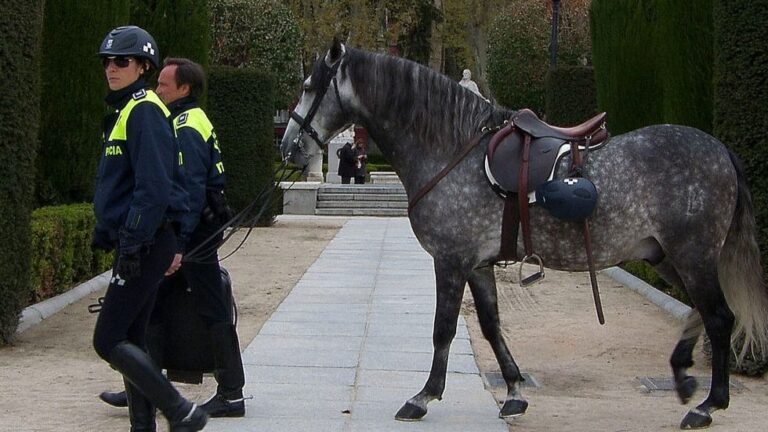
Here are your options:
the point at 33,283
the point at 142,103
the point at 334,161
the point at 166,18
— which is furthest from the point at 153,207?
the point at 334,161

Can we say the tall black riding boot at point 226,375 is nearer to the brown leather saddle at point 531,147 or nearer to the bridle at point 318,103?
the bridle at point 318,103

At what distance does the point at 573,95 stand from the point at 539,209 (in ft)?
44.1

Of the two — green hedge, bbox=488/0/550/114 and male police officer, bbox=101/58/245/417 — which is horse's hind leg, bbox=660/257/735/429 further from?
green hedge, bbox=488/0/550/114

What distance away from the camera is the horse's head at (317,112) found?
6.09 metres

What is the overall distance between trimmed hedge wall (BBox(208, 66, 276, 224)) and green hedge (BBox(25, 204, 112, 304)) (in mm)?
7417

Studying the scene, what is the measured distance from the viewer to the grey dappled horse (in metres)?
5.87

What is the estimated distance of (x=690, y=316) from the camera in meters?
6.32

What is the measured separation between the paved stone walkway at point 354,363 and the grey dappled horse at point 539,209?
0.29 m

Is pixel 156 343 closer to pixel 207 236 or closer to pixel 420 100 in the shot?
pixel 207 236

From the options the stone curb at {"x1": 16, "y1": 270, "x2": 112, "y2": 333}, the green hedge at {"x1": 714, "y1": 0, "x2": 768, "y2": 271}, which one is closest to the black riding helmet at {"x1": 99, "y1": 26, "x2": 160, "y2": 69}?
the green hedge at {"x1": 714, "y1": 0, "x2": 768, "y2": 271}

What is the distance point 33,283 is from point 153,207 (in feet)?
18.8

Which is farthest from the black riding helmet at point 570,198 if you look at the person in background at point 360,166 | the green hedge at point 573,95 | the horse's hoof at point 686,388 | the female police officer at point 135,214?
the person in background at point 360,166

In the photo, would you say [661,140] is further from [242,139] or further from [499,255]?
[242,139]

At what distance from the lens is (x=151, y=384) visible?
455 centimetres
